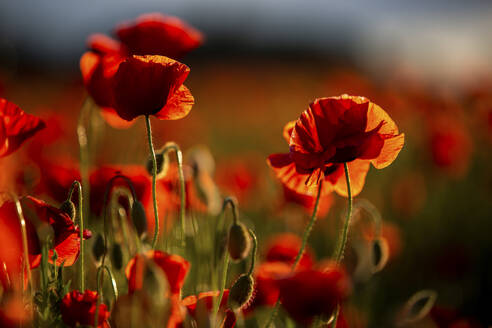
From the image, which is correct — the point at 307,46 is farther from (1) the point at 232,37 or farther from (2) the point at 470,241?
(2) the point at 470,241

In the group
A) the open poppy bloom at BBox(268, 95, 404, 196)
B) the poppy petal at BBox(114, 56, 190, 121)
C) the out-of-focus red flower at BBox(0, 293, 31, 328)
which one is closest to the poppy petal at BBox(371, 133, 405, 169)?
the open poppy bloom at BBox(268, 95, 404, 196)

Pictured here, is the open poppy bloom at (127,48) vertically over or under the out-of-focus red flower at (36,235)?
over

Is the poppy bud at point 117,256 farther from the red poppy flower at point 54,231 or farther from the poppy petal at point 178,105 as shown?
the poppy petal at point 178,105

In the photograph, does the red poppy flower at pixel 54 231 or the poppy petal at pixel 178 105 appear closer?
the red poppy flower at pixel 54 231

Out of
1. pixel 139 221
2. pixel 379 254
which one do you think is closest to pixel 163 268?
pixel 139 221

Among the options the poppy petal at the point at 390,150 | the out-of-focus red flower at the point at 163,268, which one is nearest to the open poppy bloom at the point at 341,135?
the poppy petal at the point at 390,150

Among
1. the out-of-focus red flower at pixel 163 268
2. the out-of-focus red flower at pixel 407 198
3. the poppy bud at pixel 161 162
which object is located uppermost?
the poppy bud at pixel 161 162

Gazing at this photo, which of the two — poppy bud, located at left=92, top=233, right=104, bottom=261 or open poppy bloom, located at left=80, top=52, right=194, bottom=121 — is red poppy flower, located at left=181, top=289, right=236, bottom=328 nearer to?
poppy bud, located at left=92, top=233, right=104, bottom=261

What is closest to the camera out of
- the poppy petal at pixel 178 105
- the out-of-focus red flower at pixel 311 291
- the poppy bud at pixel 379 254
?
the out-of-focus red flower at pixel 311 291

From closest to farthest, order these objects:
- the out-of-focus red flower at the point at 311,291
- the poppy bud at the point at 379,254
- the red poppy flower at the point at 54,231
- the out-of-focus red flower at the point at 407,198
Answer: the out-of-focus red flower at the point at 311,291 < the red poppy flower at the point at 54,231 < the poppy bud at the point at 379,254 < the out-of-focus red flower at the point at 407,198
